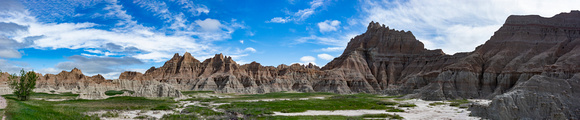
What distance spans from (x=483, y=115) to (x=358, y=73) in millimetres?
105665

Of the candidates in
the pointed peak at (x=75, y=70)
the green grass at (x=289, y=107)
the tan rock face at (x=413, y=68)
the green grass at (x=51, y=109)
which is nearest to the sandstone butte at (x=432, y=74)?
the tan rock face at (x=413, y=68)

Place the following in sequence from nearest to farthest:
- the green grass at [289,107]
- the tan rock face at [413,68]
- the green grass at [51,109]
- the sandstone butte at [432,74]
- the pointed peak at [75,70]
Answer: the green grass at [51,109]
the sandstone butte at [432,74]
the green grass at [289,107]
the tan rock face at [413,68]
the pointed peak at [75,70]

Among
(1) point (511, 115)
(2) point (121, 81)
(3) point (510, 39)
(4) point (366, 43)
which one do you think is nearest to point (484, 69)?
(3) point (510, 39)

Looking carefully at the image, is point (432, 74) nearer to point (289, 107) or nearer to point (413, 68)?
point (413, 68)

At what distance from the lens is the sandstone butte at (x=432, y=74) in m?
32.0

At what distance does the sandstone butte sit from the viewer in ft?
105

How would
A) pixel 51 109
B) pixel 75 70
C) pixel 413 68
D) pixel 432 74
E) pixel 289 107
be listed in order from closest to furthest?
pixel 51 109, pixel 289 107, pixel 432 74, pixel 413 68, pixel 75 70

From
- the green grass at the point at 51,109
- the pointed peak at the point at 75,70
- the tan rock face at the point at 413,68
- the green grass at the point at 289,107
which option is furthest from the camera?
the pointed peak at the point at 75,70

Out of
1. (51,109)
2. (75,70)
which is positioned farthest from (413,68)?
(75,70)

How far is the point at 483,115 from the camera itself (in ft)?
104

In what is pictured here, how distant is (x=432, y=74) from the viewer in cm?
9375

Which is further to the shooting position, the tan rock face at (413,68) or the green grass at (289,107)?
the tan rock face at (413,68)

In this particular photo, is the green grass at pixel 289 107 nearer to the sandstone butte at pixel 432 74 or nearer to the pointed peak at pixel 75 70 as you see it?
the sandstone butte at pixel 432 74

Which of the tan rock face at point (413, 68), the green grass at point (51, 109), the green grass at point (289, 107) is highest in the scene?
the tan rock face at point (413, 68)
